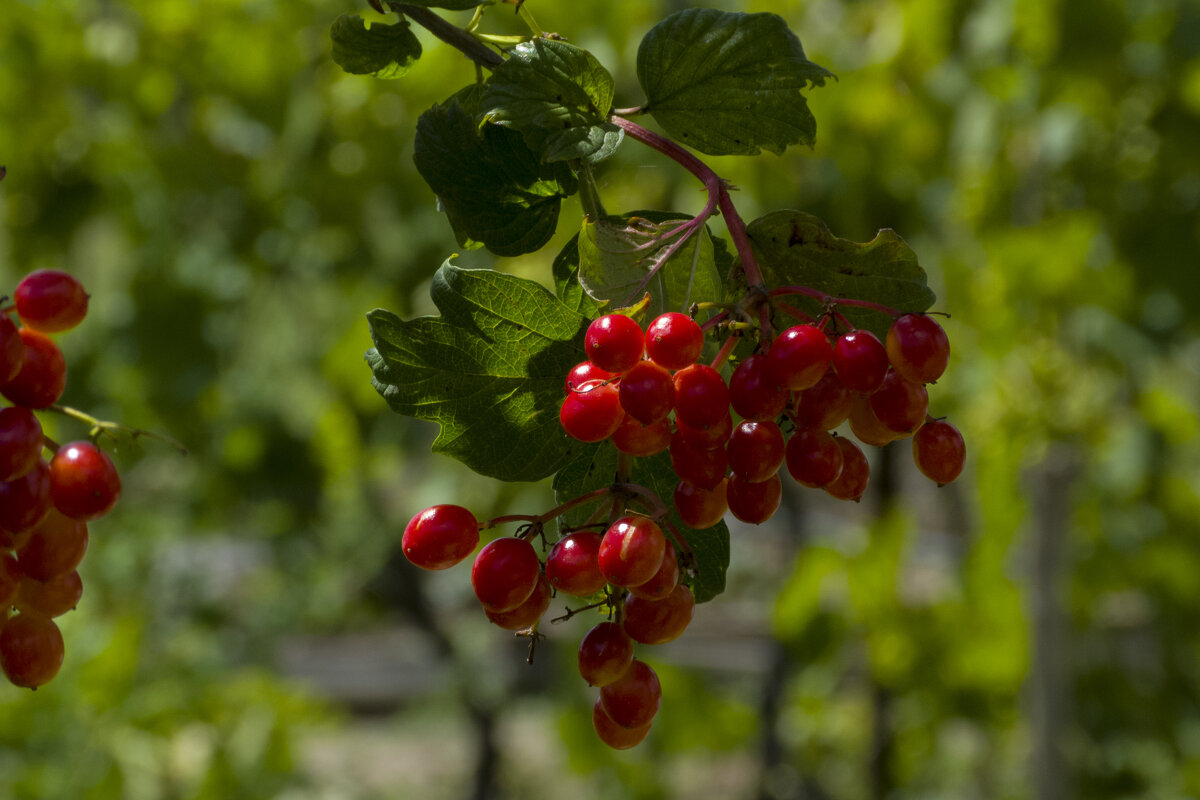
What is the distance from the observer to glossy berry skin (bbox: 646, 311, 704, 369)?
24 centimetres

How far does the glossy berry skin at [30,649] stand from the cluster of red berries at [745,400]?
6.8 inches

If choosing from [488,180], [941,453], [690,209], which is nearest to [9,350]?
[488,180]

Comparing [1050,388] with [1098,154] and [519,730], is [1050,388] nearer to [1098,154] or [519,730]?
[1098,154]

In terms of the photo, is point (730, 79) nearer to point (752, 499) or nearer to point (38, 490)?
point (752, 499)

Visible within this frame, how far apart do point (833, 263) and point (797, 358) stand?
0.13ft

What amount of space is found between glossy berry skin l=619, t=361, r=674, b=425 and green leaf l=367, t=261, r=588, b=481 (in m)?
0.04

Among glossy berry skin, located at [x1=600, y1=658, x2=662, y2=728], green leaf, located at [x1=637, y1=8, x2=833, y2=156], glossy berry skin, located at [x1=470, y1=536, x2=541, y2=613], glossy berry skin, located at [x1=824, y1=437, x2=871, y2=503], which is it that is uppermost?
green leaf, located at [x1=637, y1=8, x2=833, y2=156]

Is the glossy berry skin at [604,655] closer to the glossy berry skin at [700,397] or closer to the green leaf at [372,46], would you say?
the glossy berry skin at [700,397]

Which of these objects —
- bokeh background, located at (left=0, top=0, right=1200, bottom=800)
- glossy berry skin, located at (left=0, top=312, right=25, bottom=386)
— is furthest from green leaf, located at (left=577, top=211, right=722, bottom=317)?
bokeh background, located at (left=0, top=0, right=1200, bottom=800)

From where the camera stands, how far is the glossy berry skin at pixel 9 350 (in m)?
0.27

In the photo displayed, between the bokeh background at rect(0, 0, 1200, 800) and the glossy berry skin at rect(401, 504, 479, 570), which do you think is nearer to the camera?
the glossy berry skin at rect(401, 504, 479, 570)

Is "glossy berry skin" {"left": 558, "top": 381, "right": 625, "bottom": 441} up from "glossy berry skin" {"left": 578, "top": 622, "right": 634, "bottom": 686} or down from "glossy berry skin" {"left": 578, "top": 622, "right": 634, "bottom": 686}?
up

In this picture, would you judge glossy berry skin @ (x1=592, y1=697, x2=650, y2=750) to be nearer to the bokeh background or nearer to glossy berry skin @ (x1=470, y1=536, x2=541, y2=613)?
glossy berry skin @ (x1=470, y1=536, x2=541, y2=613)

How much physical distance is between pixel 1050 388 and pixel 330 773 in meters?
1.85
